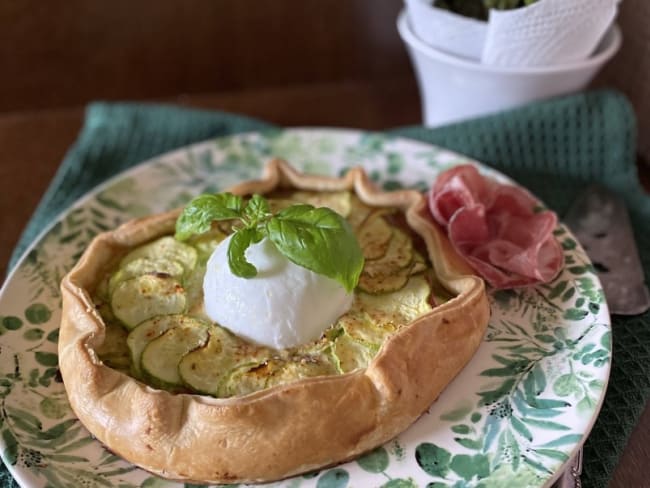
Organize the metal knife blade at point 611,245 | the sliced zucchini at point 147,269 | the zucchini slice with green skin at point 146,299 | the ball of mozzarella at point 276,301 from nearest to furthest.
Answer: the ball of mozzarella at point 276,301
the zucchini slice with green skin at point 146,299
the sliced zucchini at point 147,269
the metal knife blade at point 611,245

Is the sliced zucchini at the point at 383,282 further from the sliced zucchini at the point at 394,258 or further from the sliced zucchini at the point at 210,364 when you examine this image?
the sliced zucchini at the point at 210,364

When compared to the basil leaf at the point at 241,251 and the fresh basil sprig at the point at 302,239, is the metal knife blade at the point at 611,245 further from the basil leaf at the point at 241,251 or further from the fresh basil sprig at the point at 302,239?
the basil leaf at the point at 241,251

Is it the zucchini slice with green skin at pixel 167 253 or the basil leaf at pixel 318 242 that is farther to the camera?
the zucchini slice with green skin at pixel 167 253

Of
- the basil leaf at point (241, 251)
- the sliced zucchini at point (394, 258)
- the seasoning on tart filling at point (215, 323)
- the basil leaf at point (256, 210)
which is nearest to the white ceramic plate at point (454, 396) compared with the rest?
the seasoning on tart filling at point (215, 323)

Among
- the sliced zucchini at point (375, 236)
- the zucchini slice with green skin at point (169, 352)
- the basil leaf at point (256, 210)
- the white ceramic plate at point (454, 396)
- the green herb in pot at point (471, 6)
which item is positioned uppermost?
the green herb in pot at point (471, 6)

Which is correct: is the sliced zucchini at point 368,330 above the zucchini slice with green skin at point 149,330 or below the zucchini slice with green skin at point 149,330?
below

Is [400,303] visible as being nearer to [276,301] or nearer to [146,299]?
[276,301]

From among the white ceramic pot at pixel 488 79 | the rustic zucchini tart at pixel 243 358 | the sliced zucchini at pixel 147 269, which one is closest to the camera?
the rustic zucchini tart at pixel 243 358

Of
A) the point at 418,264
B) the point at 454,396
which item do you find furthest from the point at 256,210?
the point at 454,396
